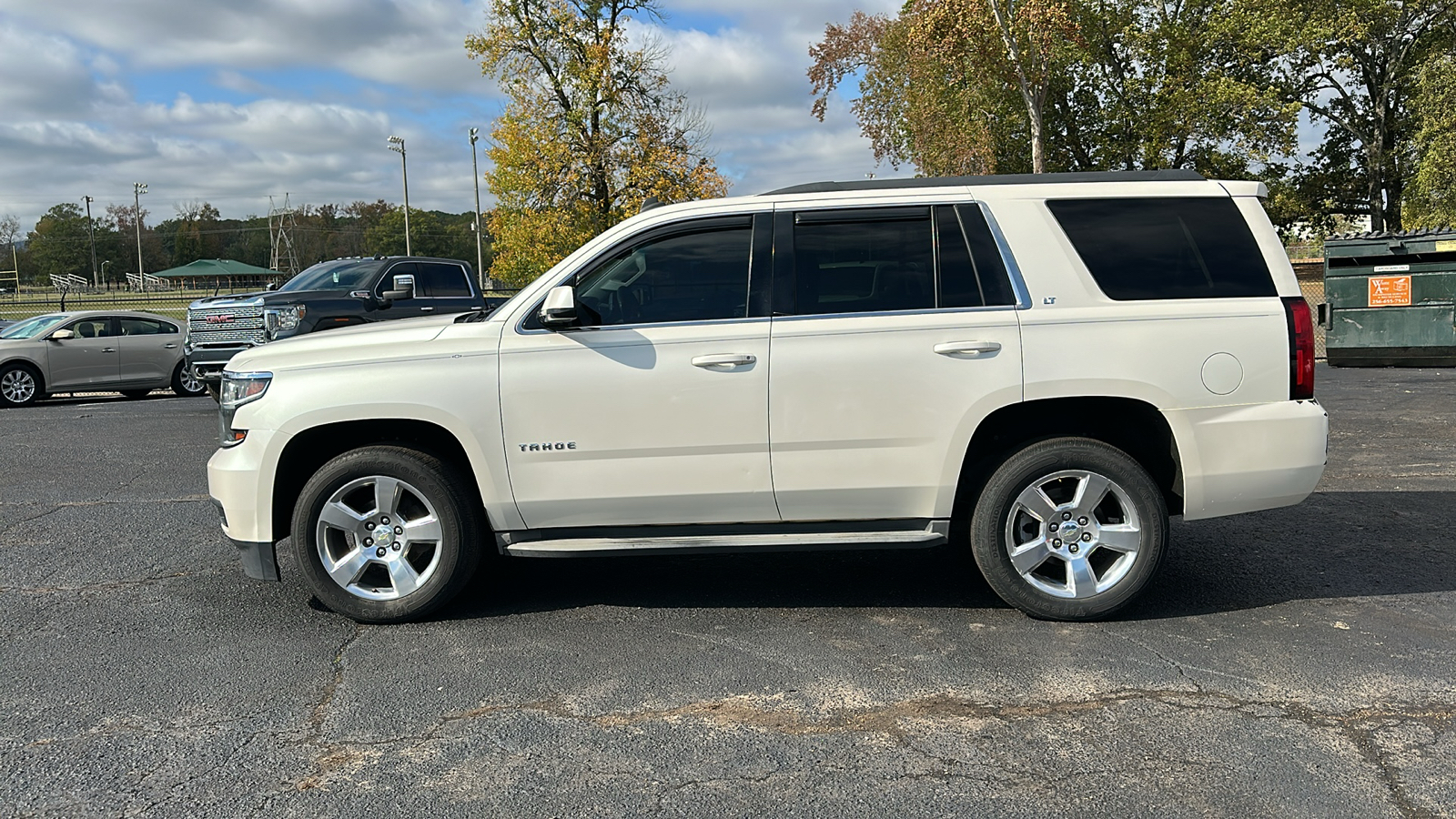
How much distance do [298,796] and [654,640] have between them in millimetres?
→ 1729

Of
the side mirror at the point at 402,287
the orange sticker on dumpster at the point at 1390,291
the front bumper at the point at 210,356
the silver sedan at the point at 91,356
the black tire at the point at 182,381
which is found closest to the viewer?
the side mirror at the point at 402,287

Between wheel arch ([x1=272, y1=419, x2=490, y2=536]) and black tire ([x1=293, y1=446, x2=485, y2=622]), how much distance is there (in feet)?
0.32

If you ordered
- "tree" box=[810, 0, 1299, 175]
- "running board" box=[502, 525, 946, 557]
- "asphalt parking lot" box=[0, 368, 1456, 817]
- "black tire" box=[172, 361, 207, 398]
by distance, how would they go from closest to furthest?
"asphalt parking lot" box=[0, 368, 1456, 817]
"running board" box=[502, 525, 946, 557]
"black tire" box=[172, 361, 207, 398]
"tree" box=[810, 0, 1299, 175]

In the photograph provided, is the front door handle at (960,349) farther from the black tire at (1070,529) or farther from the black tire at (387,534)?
the black tire at (387,534)

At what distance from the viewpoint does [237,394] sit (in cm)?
507

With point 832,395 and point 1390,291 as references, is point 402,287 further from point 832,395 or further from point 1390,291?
point 1390,291

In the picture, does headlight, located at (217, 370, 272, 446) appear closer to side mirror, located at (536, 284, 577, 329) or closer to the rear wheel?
side mirror, located at (536, 284, 577, 329)

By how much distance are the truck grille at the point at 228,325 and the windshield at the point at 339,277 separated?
846 millimetres

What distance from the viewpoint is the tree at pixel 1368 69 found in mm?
31688

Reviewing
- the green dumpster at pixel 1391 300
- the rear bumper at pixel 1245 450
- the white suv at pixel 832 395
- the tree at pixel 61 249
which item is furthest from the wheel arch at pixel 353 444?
the tree at pixel 61 249

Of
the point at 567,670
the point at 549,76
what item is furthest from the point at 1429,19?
the point at 567,670

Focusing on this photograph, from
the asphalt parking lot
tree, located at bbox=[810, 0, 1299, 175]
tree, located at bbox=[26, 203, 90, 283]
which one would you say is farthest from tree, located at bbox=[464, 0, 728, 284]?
tree, located at bbox=[26, 203, 90, 283]

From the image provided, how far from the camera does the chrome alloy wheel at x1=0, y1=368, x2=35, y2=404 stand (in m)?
16.4

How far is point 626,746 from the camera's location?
367cm
